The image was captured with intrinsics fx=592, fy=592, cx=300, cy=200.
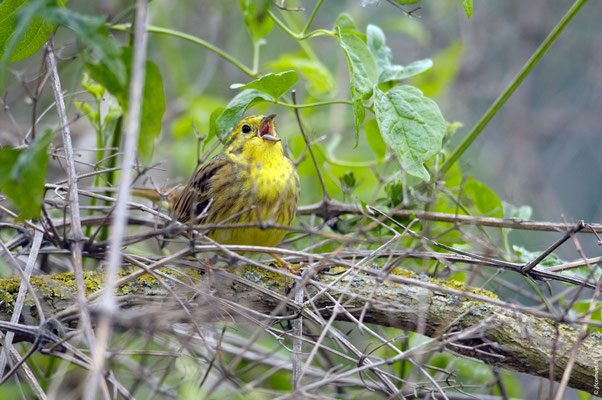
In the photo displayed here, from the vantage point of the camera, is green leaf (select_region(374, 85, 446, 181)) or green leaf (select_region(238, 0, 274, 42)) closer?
green leaf (select_region(374, 85, 446, 181))

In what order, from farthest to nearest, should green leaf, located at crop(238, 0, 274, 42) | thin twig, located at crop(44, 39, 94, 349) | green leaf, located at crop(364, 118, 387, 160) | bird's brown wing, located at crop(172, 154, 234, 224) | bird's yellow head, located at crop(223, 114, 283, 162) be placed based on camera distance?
bird's yellow head, located at crop(223, 114, 283, 162), bird's brown wing, located at crop(172, 154, 234, 224), green leaf, located at crop(364, 118, 387, 160), green leaf, located at crop(238, 0, 274, 42), thin twig, located at crop(44, 39, 94, 349)

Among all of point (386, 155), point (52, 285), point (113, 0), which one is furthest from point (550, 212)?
point (52, 285)

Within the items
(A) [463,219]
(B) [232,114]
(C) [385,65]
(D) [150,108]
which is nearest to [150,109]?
(D) [150,108]

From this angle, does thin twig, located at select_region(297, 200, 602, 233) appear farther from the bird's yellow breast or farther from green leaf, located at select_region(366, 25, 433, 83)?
green leaf, located at select_region(366, 25, 433, 83)

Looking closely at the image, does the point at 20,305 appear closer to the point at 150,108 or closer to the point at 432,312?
the point at 150,108

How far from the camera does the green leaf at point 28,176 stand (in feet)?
5.17

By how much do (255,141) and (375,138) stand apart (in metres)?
0.70

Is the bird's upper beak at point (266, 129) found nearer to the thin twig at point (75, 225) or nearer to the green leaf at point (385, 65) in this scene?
the green leaf at point (385, 65)

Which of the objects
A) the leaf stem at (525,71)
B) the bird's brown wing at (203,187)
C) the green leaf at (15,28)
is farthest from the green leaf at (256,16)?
the leaf stem at (525,71)

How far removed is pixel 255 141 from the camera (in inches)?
131

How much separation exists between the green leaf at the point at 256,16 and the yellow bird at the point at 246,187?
0.45m

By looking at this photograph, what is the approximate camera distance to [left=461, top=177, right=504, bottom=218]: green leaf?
2844 millimetres

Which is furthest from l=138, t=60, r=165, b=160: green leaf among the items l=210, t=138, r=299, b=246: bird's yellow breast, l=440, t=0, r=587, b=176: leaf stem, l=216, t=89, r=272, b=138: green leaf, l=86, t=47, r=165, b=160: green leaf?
l=440, t=0, r=587, b=176: leaf stem

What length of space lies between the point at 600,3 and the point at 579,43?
50 centimetres
